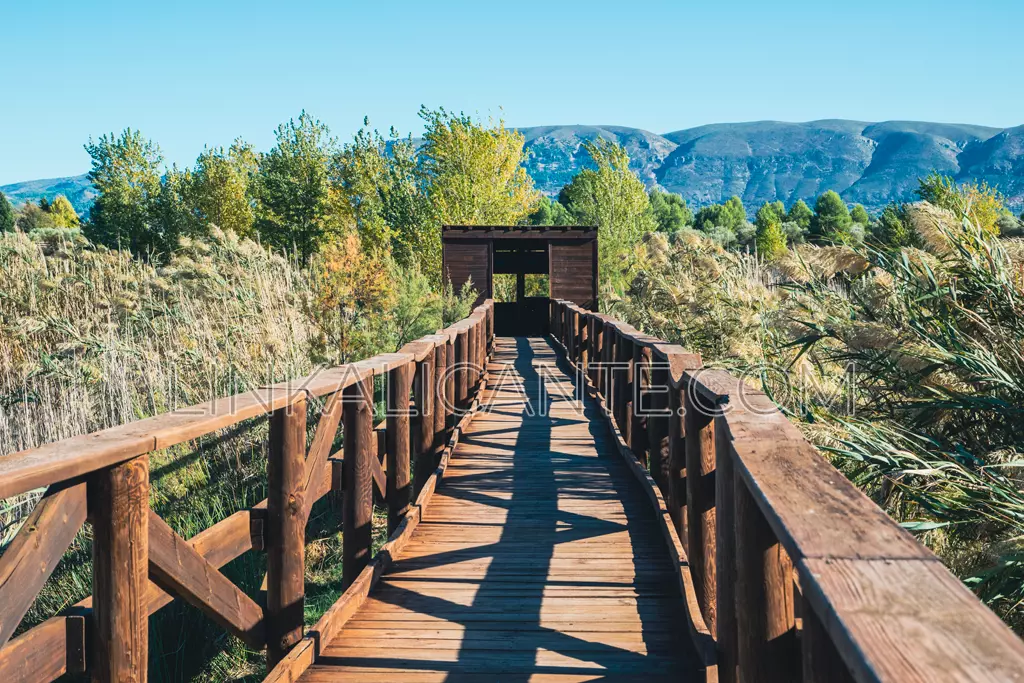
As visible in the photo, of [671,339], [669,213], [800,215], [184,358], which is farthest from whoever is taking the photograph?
[669,213]

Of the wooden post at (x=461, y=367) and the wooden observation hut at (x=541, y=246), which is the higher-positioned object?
the wooden observation hut at (x=541, y=246)

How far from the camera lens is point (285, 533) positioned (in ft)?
9.31

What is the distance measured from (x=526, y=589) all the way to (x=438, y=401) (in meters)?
2.44

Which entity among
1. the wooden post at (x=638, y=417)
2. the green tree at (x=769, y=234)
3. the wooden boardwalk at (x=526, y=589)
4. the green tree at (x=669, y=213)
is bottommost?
the wooden boardwalk at (x=526, y=589)

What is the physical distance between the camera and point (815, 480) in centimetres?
150

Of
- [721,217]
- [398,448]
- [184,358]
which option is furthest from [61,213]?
[398,448]

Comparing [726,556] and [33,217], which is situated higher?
[33,217]

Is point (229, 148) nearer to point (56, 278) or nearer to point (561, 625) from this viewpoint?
point (56, 278)

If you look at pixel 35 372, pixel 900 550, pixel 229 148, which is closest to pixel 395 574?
pixel 900 550

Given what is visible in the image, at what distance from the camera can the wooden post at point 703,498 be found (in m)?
2.99

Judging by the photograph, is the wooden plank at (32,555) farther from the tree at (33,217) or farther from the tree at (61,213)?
the tree at (61,213)

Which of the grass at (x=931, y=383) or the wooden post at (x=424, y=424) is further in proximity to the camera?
the wooden post at (x=424, y=424)

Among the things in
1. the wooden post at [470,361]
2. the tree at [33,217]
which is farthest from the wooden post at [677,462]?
the tree at [33,217]

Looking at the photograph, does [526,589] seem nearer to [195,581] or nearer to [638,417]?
[195,581]
